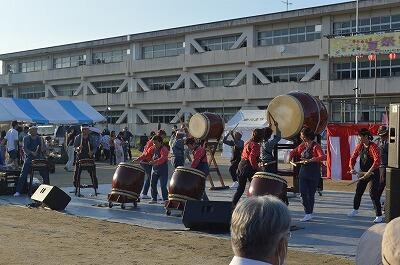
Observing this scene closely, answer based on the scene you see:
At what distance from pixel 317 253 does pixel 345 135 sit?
11522 millimetres

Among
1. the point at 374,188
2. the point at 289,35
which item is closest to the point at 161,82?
the point at 289,35

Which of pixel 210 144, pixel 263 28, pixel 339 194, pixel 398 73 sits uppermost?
pixel 263 28

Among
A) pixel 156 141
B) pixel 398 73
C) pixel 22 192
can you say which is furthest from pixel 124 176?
pixel 398 73

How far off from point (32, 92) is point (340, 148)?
56905mm

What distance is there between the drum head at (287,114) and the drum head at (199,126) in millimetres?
3758

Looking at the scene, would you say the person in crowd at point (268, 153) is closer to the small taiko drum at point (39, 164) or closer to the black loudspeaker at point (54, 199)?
the black loudspeaker at point (54, 199)

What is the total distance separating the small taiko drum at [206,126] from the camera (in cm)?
1753

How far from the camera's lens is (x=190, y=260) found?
26.4 ft

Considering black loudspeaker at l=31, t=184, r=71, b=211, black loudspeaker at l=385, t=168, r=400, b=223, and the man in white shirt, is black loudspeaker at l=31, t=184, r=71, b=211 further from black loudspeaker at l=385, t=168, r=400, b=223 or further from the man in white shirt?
the man in white shirt

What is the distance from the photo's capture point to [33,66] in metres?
69.3

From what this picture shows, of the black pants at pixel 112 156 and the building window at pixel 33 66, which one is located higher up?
the building window at pixel 33 66

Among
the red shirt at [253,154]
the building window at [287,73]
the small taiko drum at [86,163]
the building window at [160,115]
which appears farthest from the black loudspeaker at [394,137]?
the building window at [160,115]

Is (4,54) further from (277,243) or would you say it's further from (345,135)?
(277,243)

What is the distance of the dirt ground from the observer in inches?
316
